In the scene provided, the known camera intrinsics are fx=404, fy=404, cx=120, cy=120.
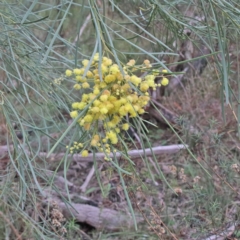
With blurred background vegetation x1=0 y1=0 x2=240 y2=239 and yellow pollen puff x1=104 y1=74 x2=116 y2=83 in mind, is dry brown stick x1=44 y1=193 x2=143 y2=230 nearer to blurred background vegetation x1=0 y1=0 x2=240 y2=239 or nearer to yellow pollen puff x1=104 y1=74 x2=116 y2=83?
blurred background vegetation x1=0 y1=0 x2=240 y2=239

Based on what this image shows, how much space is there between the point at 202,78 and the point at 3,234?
1.81 metres

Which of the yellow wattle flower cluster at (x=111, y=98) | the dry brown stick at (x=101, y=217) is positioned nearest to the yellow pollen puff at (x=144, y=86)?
the yellow wattle flower cluster at (x=111, y=98)

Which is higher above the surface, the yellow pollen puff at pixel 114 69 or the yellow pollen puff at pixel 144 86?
the yellow pollen puff at pixel 114 69

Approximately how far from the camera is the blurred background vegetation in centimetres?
111

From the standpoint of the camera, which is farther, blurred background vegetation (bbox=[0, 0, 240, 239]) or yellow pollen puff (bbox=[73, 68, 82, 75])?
blurred background vegetation (bbox=[0, 0, 240, 239])

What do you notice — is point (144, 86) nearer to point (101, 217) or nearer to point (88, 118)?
point (88, 118)

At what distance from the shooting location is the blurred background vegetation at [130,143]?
1.11 meters

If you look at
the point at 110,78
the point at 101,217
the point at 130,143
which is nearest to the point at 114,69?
the point at 110,78

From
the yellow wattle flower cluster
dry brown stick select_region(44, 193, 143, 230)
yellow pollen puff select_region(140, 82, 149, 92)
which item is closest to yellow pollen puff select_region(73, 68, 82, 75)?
the yellow wattle flower cluster

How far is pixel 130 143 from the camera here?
5.33 feet

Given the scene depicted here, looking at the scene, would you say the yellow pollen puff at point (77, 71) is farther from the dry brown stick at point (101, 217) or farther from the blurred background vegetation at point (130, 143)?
the dry brown stick at point (101, 217)

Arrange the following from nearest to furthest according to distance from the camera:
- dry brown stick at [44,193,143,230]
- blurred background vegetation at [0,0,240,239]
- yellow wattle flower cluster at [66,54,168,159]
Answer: yellow wattle flower cluster at [66,54,168,159]
blurred background vegetation at [0,0,240,239]
dry brown stick at [44,193,143,230]

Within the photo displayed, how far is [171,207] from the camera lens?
7.30 ft

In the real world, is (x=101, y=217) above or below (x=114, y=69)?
below
